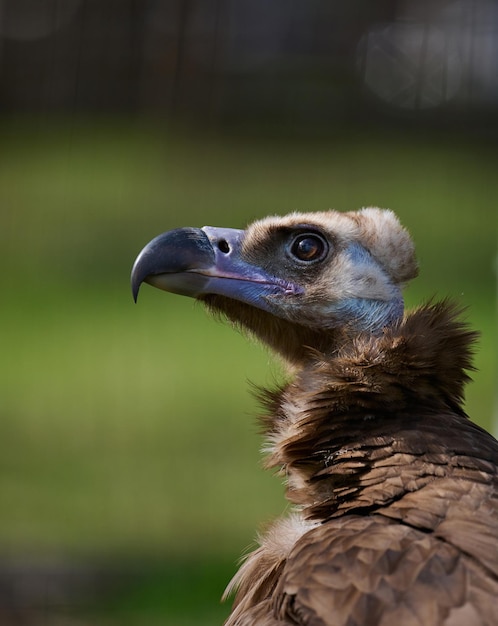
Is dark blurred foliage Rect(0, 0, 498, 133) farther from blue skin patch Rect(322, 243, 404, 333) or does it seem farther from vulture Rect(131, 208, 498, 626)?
blue skin patch Rect(322, 243, 404, 333)

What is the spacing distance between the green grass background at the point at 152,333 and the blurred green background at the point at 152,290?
2cm

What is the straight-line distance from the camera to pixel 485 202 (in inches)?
356

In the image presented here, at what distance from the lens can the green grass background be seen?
20.3ft

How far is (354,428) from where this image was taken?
269cm

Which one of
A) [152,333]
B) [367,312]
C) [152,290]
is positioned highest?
[367,312]

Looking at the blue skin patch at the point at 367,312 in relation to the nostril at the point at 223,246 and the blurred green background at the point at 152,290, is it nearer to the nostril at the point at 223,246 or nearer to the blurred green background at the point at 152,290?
the nostril at the point at 223,246

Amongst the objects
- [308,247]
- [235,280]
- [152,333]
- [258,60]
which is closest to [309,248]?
[308,247]

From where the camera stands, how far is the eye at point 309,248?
3229 millimetres

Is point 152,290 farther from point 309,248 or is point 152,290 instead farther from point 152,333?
point 309,248

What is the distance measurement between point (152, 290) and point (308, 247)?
7.25 meters

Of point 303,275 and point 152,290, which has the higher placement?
point 303,275

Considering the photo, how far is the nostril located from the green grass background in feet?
8.25

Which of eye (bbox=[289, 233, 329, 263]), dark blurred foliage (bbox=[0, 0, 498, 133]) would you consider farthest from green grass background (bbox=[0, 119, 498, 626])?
eye (bbox=[289, 233, 329, 263])

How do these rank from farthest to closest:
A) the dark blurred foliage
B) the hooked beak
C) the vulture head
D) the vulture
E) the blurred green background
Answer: the dark blurred foliage < the blurred green background < the vulture head < the hooked beak < the vulture
